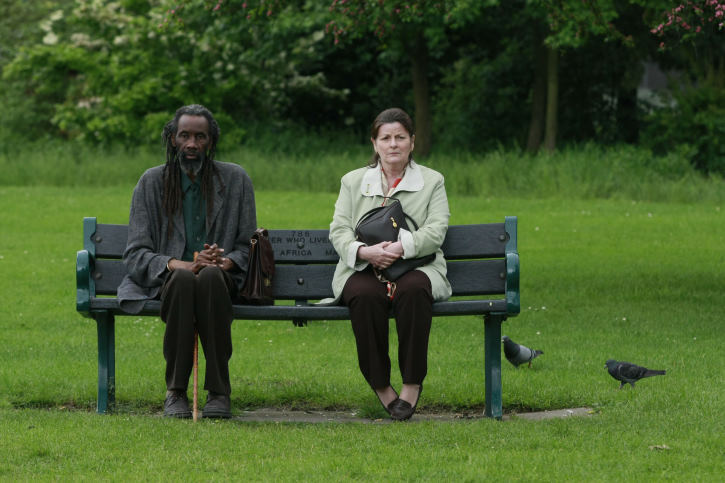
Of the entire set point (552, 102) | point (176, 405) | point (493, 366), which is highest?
point (552, 102)

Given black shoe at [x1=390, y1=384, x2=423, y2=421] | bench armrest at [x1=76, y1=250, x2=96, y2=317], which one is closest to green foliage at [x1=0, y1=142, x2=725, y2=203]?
black shoe at [x1=390, y1=384, x2=423, y2=421]

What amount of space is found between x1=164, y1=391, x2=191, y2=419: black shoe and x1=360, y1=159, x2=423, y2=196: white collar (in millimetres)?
1354

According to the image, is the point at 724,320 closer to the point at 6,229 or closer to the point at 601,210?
the point at 601,210

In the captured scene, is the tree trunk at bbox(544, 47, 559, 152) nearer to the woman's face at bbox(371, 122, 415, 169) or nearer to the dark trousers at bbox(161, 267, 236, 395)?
the woman's face at bbox(371, 122, 415, 169)

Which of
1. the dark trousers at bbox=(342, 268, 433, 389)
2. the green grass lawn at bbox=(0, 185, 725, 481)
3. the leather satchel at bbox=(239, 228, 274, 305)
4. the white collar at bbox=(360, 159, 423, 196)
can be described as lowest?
the green grass lawn at bbox=(0, 185, 725, 481)

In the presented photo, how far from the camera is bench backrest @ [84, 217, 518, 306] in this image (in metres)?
6.08

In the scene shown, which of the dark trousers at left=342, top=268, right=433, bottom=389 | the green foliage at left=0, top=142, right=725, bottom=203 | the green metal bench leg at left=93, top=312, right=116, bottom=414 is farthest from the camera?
Result: the green foliage at left=0, top=142, right=725, bottom=203

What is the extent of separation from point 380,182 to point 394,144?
208 millimetres

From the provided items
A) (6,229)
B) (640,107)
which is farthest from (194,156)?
(640,107)

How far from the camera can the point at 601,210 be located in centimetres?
1652

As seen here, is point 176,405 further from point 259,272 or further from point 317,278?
point 317,278

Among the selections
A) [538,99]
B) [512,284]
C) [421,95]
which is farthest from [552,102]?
[512,284]

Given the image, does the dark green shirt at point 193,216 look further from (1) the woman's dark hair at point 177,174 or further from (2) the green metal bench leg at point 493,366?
(2) the green metal bench leg at point 493,366

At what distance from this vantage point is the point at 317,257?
627 cm
